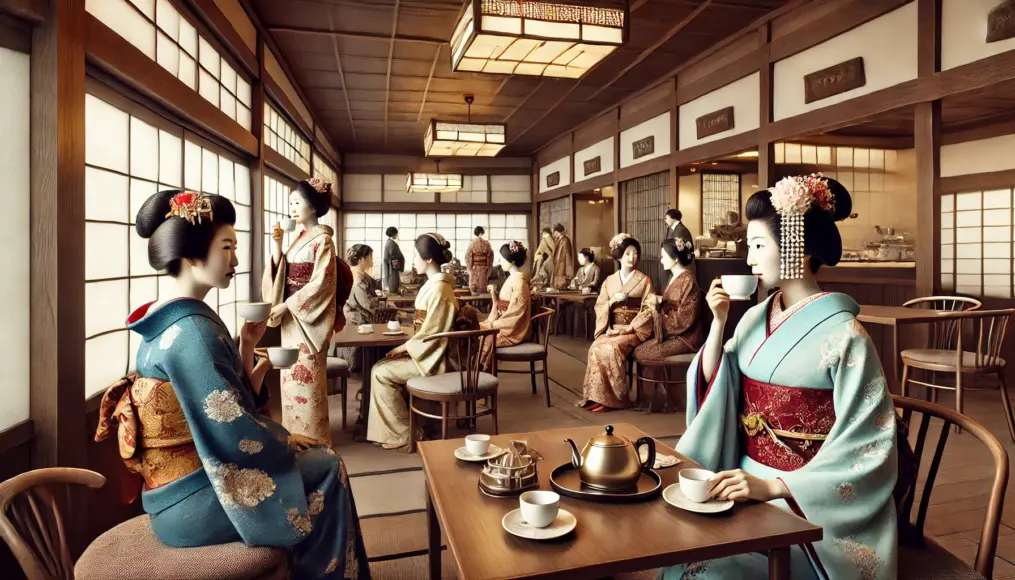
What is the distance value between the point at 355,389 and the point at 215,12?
3.27m

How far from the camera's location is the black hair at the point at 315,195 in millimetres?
3479

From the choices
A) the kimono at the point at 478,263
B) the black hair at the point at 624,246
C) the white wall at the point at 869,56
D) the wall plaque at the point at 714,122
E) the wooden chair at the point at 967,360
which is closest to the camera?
the wooden chair at the point at 967,360

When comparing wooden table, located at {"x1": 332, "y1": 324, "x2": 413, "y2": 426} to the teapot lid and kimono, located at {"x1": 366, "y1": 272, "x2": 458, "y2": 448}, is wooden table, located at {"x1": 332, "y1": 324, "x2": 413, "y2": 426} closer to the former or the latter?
kimono, located at {"x1": 366, "y1": 272, "x2": 458, "y2": 448}

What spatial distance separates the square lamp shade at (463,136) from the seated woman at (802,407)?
592cm

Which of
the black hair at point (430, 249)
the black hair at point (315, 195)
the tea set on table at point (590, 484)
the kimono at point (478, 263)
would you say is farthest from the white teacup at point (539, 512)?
the kimono at point (478, 263)

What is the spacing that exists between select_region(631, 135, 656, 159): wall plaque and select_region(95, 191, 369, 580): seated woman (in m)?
6.86

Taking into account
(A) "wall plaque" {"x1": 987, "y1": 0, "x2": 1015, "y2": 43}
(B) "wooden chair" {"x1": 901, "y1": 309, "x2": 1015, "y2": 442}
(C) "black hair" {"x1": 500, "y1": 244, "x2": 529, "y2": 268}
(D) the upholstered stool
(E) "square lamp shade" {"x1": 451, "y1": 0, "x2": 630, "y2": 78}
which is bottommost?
(D) the upholstered stool

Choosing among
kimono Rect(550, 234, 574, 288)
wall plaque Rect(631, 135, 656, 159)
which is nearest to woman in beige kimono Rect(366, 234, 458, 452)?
wall plaque Rect(631, 135, 656, 159)

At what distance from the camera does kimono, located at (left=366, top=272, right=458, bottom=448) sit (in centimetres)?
380

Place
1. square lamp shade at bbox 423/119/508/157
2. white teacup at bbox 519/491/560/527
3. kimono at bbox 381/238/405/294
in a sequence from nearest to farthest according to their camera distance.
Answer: white teacup at bbox 519/491/560/527
square lamp shade at bbox 423/119/508/157
kimono at bbox 381/238/405/294

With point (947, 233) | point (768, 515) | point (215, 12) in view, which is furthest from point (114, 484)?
point (947, 233)


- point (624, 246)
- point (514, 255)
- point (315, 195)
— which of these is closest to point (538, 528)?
point (315, 195)

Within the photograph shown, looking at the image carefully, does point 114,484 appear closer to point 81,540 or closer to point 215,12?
point 81,540

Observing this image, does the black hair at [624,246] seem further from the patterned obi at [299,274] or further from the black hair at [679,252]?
the patterned obi at [299,274]
